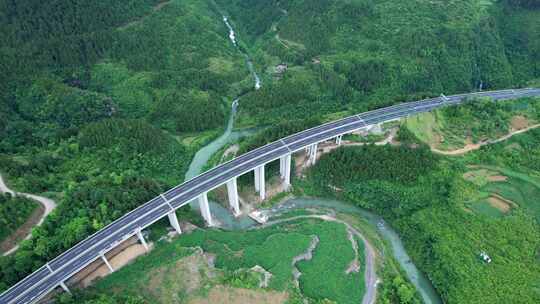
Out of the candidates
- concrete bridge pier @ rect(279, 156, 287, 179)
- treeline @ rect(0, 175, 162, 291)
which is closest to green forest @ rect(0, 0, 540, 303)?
treeline @ rect(0, 175, 162, 291)

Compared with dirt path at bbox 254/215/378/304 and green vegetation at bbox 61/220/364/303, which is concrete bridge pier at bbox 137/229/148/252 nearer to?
green vegetation at bbox 61/220/364/303

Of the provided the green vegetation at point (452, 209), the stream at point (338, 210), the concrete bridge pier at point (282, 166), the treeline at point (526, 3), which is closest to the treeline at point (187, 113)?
the stream at point (338, 210)

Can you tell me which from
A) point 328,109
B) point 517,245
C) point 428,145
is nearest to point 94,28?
point 328,109

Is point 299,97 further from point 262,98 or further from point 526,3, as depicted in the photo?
point 526,3

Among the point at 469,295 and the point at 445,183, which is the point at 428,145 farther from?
the point at 469,295

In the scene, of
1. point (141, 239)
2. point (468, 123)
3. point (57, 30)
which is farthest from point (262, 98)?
point (57, 30)

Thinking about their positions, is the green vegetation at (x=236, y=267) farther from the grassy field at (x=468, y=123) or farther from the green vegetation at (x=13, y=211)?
the grassy field at (x=468, y=123)
